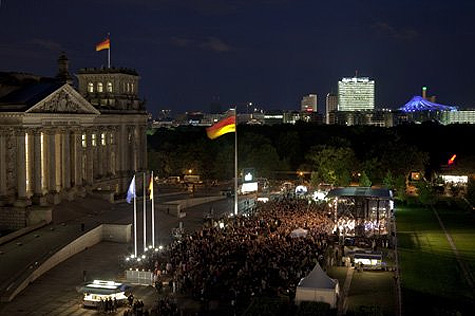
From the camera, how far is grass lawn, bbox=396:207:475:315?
31631 millimetres

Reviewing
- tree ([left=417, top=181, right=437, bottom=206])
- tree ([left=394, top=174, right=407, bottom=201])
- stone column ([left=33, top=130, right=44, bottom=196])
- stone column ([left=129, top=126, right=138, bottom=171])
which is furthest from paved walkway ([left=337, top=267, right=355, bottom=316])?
stone column ([left=129, top=126, right=138, bottom=171])

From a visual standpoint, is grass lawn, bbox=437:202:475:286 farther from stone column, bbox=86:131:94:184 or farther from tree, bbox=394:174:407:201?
stone column, bbox=86:131:94:184

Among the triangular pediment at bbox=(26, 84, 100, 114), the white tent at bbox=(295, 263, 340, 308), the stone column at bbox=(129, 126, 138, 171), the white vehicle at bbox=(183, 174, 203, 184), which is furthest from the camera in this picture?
the white vehicle at bbox=(183, 174, 203, 184)

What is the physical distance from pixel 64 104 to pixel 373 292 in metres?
31.8

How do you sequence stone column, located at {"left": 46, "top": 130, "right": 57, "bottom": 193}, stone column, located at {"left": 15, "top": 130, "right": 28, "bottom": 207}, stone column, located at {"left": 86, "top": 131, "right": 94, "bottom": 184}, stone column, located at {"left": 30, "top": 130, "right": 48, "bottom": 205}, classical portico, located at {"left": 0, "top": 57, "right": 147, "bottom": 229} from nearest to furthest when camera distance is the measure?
classical portico, located at {"left": 0, "top": 57, "right": 147, "bottom": 229}, stone column, located at {"left": 15, "top": 130, "right": 28, "bottom": 207}, stone column, located at {"left": 30, "top": 130, "right": 48, "bottom": 205}, stone column, located at {"left": 46, "top": 130, "right": 57, "bottom": 193}, stone column, located at {"left": 86, "top": 131, "right": 94, "bottom": 184}

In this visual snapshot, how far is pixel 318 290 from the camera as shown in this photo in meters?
29.2

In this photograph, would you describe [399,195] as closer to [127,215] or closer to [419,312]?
[127,215]

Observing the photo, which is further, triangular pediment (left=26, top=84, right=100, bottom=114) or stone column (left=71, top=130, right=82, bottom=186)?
stone column (left=71, top=130, right=82, bottom=186)

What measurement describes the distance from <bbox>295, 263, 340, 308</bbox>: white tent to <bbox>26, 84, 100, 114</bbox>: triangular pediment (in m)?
28.0

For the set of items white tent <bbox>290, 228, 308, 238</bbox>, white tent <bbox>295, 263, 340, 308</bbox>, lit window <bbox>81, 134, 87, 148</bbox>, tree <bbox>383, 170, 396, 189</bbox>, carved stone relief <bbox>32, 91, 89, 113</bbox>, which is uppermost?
carved stone relief <bbox>32, 91, 89, 113</bbox>

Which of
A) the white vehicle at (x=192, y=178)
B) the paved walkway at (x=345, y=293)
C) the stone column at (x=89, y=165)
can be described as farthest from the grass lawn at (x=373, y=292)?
the white vehicle at (x=192, y=178)

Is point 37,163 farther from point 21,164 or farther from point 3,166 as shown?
point 3,166

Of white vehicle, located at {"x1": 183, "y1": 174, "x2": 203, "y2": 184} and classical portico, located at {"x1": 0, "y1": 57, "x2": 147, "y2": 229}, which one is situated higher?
classical portico, located at {"x1": 0, "y1": 57, "x2": 147, "y2": 229}

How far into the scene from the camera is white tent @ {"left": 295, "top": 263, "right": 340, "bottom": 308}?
29266mm
